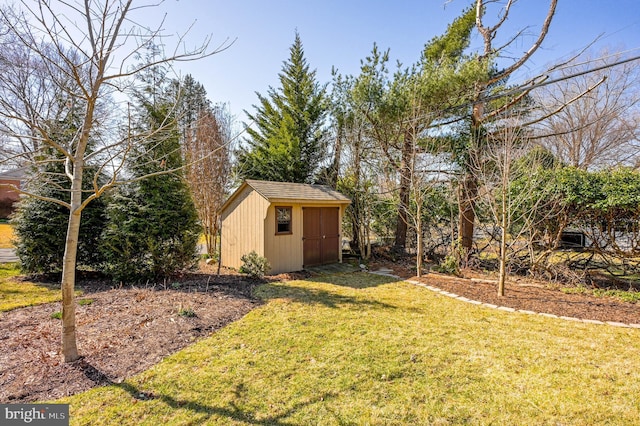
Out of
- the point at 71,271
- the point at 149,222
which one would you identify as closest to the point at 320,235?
the point at 149,222

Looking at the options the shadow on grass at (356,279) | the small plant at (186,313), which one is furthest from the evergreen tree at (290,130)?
the small plant at (186,313)

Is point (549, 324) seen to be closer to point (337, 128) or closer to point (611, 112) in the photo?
point (337, 128)

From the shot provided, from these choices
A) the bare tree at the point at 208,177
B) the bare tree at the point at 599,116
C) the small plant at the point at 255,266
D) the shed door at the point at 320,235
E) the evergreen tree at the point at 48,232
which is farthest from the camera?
the bare tree at the point at 599,116

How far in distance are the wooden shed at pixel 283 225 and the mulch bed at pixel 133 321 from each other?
1421mm

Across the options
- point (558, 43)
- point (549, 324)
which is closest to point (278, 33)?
point (549, 324)

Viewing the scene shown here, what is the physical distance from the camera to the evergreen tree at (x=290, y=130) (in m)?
13.5

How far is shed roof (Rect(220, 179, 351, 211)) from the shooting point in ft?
26.9

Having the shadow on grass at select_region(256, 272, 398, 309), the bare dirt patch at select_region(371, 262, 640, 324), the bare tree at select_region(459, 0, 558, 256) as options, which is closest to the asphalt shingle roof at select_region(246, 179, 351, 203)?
the shadow on grass at select_region(256, 272, 398, 309)

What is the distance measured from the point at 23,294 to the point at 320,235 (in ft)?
23.8

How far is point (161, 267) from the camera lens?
7273 millimetres

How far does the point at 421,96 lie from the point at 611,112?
1132 centimetres

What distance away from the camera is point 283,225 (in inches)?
346

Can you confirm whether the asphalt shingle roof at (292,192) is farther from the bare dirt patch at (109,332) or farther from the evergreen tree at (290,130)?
the evergreen tree at (290,130)

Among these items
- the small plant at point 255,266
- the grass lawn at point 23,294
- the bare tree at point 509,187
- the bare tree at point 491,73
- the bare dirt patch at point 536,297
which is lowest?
the bare dirt patch at point 536,297
